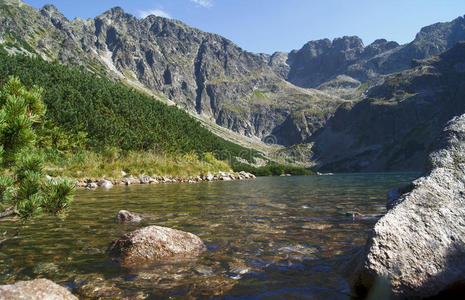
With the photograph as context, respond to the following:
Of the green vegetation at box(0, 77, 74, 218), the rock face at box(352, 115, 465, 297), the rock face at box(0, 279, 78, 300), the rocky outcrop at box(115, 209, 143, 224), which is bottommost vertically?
the rocky outcrop at box(115, 209, 143, 224)

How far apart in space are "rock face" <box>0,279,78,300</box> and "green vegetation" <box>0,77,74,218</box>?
105cm

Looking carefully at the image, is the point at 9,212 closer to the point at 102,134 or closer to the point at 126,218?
the point at 126,218

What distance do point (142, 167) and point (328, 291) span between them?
5355cm

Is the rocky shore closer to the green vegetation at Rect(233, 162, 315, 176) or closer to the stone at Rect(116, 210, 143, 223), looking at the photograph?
the stone at Rect(116, 210, 143, 223)

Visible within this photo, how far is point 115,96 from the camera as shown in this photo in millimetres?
100000

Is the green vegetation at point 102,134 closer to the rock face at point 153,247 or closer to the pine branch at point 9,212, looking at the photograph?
the rock face at point 153,247

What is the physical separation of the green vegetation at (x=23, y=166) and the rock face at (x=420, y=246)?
5429 mm

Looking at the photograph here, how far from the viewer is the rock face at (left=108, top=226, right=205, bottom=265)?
23.8ft

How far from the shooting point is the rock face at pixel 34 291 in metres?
3.93

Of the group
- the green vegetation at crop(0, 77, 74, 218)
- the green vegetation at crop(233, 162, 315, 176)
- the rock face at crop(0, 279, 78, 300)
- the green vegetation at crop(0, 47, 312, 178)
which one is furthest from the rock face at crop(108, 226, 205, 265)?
the green vegetation at crop(233, 162, 315, 176)

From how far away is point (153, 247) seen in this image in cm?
761

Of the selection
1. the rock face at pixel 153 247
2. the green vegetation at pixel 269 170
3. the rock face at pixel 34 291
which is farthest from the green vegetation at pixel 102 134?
the rock face at pixel 34 291

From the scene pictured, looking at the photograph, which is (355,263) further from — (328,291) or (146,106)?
(146,106)

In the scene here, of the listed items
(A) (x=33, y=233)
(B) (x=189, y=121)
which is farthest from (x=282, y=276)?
(B) (x=189, y=121)
